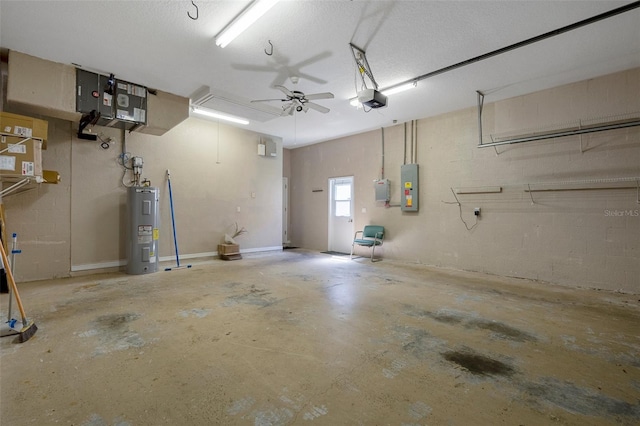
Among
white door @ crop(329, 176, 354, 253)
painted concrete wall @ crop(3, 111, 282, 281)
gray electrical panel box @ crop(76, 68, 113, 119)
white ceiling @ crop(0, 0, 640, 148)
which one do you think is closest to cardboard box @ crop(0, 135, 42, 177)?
gray electrical panel box @ crop(76, 68, 113, 119)

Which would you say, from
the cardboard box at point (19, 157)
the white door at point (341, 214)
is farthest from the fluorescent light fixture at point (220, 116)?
the white door at point (341, 214)

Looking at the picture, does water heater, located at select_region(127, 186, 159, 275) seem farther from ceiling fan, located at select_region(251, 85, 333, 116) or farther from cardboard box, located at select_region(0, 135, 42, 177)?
ceiling fan, located at select_region(251, 85, 333, 116)

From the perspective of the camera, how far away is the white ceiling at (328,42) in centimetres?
284

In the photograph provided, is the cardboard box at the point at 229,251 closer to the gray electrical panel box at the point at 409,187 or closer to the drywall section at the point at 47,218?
the drywall section at the point at 47,218

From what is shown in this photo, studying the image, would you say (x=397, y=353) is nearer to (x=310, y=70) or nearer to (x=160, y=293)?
(x=160, y=293)

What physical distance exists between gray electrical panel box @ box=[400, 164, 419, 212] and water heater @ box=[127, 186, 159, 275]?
16.3 feet

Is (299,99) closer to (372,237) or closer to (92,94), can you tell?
(92,94)

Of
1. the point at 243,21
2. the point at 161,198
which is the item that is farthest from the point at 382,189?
the point at 161,198

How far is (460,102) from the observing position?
515 centimetres

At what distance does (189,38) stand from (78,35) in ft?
4.12

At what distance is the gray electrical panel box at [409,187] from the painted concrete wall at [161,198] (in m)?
3.32

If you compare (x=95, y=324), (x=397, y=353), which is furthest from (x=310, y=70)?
(x=95, y=324)

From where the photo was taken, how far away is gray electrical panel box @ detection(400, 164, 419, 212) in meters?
6.07

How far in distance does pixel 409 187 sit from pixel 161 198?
5.16 m
